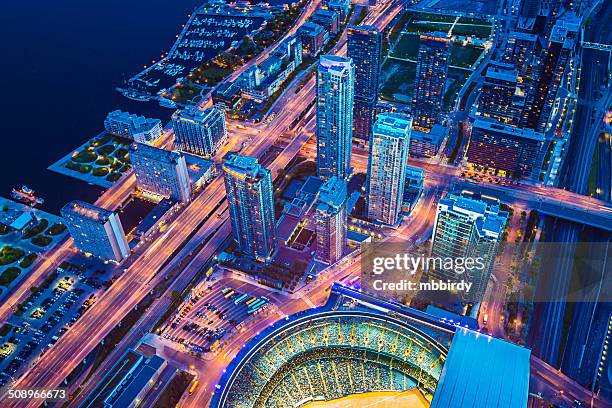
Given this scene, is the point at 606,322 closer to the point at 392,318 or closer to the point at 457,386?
the point at 392,318

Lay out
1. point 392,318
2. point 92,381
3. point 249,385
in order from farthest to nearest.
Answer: point 92,381
point 392,318
point 249,385

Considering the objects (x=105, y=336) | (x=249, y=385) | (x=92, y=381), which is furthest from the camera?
(x=105, y=336)

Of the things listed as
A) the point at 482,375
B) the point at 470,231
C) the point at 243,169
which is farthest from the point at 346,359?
the point at 243,169

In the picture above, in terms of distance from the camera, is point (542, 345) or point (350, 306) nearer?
point (350, 306)

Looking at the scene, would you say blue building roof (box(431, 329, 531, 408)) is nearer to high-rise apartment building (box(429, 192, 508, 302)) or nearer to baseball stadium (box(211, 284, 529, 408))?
baseball stadium (box(211, 284, 529, 408))

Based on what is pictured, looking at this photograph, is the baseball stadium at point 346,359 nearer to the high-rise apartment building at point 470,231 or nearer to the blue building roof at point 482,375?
the blue building roof at point 482,375

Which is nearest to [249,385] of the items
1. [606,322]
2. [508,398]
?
[508,398]

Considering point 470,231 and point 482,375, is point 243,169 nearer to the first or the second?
point 470,231

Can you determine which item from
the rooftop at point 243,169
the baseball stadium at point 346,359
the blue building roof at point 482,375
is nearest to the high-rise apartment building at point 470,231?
the baseball stadium at point 346,359
